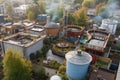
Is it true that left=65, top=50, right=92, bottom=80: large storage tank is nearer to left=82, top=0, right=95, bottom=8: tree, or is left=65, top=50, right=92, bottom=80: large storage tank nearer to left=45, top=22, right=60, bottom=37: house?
left=45, top=22, right=60, bottom=37: house

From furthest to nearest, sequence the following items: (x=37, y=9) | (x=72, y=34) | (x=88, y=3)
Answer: (x=88, y=3) → (x=37, y=9) → (x=72, y=34)

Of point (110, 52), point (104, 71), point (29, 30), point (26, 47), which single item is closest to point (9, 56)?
point (26, 47)

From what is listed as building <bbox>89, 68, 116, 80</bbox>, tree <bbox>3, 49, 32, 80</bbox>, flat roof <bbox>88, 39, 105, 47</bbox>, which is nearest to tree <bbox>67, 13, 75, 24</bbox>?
flat roof <bbox>88, 39, 105, 47</bbox>

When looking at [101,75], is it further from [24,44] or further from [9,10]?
[9,10]

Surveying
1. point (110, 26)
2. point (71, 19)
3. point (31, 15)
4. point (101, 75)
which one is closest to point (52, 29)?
point (71, 19)

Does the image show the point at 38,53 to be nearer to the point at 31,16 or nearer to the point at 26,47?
the point at 26,47

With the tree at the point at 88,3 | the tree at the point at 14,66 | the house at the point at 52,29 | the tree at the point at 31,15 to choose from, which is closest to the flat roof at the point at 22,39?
the house at the point at 52,29

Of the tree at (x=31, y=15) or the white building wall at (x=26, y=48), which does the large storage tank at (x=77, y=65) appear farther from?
the tree at (x=31, y=15)
